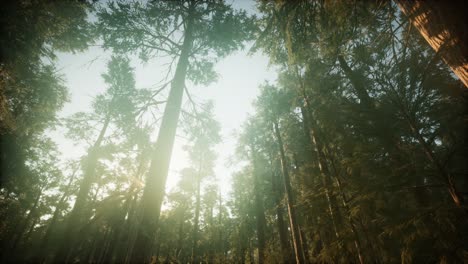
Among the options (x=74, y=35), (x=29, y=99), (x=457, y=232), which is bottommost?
(x=457, y=232)

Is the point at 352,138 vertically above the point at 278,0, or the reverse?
the point at 278,0

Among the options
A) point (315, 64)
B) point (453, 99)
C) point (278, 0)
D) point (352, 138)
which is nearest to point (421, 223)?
point (352, 138)

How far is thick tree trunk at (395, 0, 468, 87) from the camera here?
2.09 m

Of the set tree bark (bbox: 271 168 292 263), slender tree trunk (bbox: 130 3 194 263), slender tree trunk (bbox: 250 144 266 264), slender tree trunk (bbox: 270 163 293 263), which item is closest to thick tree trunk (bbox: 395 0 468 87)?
slender tree trunk (bbox: 130 3 194 263)

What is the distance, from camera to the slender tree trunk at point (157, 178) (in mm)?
4242

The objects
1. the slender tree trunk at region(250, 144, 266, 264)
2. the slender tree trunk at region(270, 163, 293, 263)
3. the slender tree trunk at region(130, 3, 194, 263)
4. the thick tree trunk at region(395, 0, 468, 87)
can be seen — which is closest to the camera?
the thick tree trunk at region(395, 0, 468, 87)

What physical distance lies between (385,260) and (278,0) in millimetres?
5253

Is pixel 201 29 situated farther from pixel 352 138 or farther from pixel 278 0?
pixel 352 138

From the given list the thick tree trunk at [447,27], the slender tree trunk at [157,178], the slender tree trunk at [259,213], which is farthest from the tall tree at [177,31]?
the slender tree trunk at [259,213]

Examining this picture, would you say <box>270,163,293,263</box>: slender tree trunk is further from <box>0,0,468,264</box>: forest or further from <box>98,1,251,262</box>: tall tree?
<box>98,1,251,262</box>: tall tree

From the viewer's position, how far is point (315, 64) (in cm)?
812

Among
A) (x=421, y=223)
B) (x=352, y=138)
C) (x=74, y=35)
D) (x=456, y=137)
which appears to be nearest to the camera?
(x=421, y=223)

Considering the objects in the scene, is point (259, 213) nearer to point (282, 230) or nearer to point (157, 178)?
point (282, 230)

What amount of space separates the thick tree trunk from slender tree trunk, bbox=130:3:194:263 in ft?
16.8
